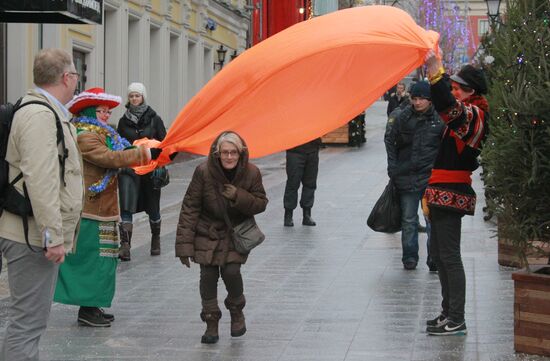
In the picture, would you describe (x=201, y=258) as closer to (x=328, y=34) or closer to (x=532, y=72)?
(x=328, y=34)

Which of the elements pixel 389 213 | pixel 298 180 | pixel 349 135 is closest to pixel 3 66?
pixel 298 180

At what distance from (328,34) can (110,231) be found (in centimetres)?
257

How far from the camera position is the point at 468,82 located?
8.02m

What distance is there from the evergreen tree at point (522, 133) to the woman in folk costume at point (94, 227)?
9.64 ft

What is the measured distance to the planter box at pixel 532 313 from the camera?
290 inches

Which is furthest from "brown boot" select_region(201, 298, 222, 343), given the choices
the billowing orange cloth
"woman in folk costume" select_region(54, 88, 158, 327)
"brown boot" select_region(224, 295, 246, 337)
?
the billowing orange cloth

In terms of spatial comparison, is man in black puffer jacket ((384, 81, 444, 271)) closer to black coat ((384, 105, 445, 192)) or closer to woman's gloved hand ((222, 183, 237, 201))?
black coat ((384, 105, 445, 192))

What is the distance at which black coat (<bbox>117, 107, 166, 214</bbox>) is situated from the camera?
1234 centimetres

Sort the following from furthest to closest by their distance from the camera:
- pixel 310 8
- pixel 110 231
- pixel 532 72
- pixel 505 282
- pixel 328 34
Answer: pixel 310 8
pixel 505 282
pixel 110 231
pixel 328 34
pixel 532 72

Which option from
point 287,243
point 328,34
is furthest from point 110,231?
point 287,243

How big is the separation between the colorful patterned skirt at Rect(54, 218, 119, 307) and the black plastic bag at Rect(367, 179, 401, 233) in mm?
3927

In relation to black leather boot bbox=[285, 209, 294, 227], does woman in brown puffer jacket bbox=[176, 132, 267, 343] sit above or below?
above

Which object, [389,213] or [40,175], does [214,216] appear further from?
[389,213]

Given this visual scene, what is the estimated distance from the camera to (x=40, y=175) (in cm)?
573
